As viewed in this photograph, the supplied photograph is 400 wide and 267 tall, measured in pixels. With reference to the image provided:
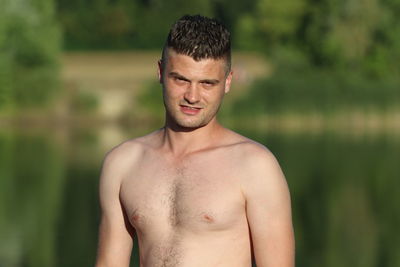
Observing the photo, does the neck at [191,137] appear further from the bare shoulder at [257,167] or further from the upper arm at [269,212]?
the upper arm at [269,212]

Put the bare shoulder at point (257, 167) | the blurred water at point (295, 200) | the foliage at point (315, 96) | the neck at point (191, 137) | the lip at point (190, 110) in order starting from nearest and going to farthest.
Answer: the bare shoulder at point (257, 167), the lip at point (190, 110), the neck at point (191, 137), the blurred water at point (295, 200), the foliage at point (315, 96)

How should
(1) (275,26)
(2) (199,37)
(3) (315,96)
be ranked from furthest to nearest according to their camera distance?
1. (1) (275,26)
2. (3) (315,96)
3. (2) (199,37)

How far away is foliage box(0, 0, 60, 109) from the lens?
5766 centimetres

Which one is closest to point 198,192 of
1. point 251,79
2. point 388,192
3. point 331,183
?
point 388,192

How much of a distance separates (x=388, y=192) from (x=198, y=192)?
73.7 ft

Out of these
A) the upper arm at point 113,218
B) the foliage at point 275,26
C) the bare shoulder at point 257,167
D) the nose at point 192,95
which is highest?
the nose at point 192,95

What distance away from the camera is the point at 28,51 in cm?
5788

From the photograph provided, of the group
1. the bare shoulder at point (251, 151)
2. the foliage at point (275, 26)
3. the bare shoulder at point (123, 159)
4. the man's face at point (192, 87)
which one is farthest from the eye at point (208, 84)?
the foliage at point (275, 26)

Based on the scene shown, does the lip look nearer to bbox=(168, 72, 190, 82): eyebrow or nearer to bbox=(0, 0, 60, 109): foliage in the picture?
bbox=(168, 72, 190, 82): eyebrow

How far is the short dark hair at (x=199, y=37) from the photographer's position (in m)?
4.53

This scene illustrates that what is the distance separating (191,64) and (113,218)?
73cm

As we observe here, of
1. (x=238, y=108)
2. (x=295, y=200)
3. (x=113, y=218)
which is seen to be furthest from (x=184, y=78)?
(x=238, y=108)

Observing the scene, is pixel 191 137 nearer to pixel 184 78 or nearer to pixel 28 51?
pixel 184 78

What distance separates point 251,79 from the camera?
213ft
